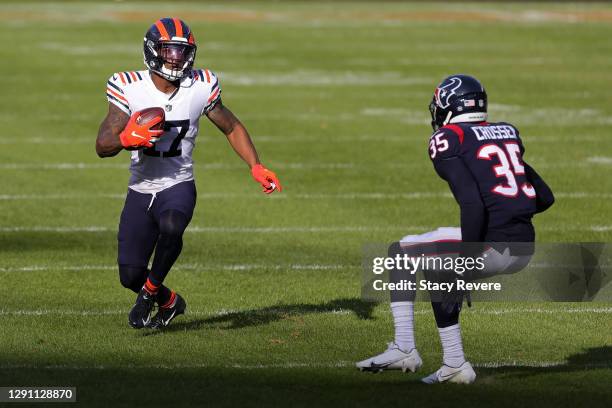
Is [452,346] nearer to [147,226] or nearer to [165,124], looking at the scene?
[147,226]

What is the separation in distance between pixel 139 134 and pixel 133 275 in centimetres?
109

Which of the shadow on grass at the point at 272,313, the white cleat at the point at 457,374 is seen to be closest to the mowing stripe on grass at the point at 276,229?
the shadow on grass at the point at 272,313

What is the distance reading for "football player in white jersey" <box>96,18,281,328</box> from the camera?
Result: 852 cm

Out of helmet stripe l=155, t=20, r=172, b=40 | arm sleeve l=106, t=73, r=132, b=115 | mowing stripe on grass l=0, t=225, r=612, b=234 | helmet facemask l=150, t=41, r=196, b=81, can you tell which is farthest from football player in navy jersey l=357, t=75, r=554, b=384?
mowing stripe on grass l=0, t=225, r=612, b=234

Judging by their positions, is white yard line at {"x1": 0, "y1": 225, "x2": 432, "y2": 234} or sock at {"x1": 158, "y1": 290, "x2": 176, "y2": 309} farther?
white yard line at {"x1": 0, "y1": 225, "x2": 432, "y2": 234}

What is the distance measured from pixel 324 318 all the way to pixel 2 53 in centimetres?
1875

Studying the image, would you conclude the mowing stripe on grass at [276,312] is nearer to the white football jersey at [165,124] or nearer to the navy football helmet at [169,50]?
the white football jersey at [165,124]

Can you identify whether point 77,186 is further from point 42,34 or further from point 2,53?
point 42,34

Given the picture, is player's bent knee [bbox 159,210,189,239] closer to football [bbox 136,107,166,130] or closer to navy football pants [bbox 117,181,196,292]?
navy football pants [bbox 117,181,196,292]

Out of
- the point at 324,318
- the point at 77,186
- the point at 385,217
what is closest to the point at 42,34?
the point at 77,186

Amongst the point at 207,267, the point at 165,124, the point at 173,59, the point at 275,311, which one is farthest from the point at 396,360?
the point at 207,267

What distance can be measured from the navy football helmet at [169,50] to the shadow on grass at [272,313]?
5.49ft

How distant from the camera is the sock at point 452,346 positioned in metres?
7.18

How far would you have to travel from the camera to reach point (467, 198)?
22.9ft
